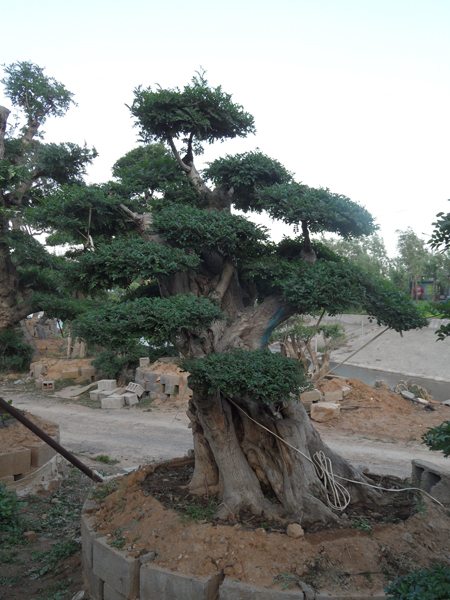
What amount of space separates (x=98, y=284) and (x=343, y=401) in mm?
12049

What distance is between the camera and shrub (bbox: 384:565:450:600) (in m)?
2.93

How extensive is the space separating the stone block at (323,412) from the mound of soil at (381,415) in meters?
0.16

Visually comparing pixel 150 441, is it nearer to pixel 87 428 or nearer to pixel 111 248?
pixel 87 428

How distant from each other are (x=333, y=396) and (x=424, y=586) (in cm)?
1289

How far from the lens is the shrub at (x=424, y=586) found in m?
2.93

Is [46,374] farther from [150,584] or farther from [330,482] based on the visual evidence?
[150,584]

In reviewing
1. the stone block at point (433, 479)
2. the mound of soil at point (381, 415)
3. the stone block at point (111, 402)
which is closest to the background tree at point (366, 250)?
the mound of soil at point (381, 415)

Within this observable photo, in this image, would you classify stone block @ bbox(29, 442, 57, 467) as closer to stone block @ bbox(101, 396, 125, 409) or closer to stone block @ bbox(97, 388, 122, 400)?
stone block @ bbox(101, 396, 125, 409)

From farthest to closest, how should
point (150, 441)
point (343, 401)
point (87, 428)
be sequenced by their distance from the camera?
1. point (343, 401)
2. point (87, 428)
3. point (150, 441)

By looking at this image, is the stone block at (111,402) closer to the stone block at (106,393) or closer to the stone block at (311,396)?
the stone block at (106,393)

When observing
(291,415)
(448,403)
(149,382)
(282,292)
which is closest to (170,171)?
(282,292)

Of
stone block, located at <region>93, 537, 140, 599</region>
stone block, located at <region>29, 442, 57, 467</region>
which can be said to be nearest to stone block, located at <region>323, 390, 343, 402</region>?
stone block, located at <region>29, 442, 57, 467</region>

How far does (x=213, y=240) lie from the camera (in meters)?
5.72

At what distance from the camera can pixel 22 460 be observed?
28.5 ft
